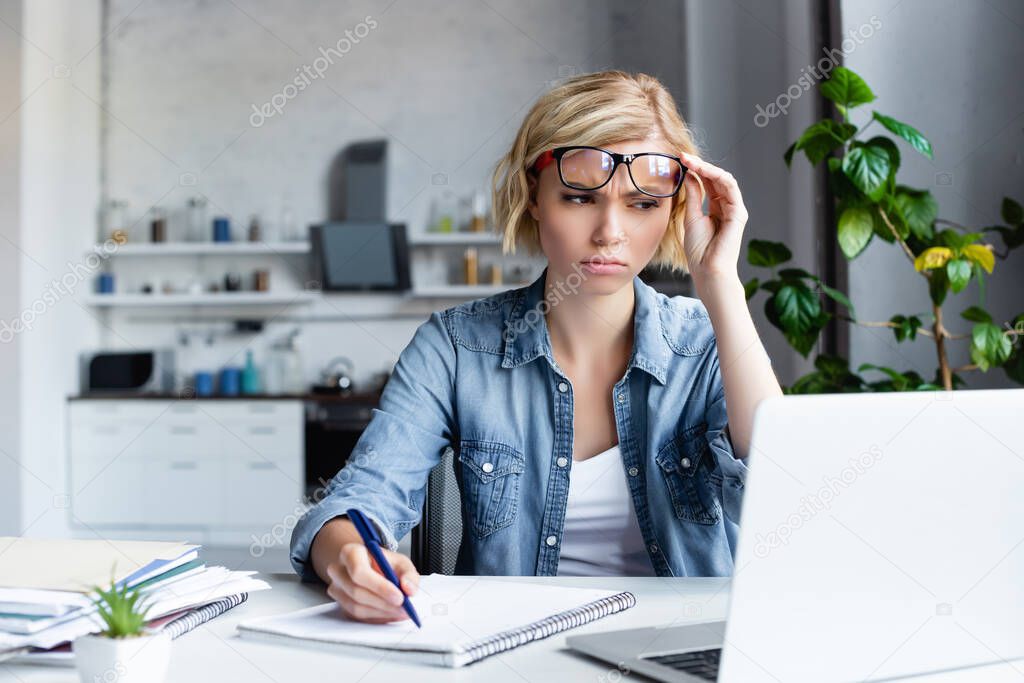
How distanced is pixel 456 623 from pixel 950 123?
2.34 m

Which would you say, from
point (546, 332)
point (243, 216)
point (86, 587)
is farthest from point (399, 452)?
point (243, 216)

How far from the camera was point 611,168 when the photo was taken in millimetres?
1326

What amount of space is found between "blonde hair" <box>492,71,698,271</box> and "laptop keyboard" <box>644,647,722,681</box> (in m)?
0.75

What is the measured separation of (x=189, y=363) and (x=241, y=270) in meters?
0.60

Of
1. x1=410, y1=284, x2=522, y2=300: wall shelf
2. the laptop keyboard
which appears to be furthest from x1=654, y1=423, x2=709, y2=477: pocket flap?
x1=410, y1=284, x2=522, y2=300: wall shelf

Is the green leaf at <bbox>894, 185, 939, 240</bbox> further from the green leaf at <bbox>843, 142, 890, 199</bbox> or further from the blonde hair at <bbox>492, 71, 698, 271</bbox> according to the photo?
the blonde hair at <bbox>492, 71, 698, 271</bbox>

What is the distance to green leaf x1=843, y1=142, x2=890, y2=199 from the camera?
2.19m

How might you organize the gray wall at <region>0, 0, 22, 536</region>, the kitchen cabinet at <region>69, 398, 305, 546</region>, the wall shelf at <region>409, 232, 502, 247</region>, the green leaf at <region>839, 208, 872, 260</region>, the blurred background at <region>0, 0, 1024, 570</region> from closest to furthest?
the green leaf at <region>839, 208, 872, 260</region>
the gray wall at <region>0, 0, 22, 536</region>
the blurred background at <region>0, 0, 1024, 570</region>
the kitchen cabinet at <region>69, 398, 305, 546</region>
the wall shelf at <region>409, 232, 502, 247</region>

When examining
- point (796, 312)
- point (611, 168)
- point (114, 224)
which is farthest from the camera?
point (114, 224)

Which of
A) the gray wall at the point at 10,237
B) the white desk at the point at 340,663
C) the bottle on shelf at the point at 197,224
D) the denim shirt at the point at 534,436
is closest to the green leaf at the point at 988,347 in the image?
the denim shirt at the point at 534,436

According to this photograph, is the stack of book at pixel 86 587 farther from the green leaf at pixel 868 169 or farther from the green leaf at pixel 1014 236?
the green leaf at pixel 1014 236

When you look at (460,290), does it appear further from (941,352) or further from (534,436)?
(534,436)

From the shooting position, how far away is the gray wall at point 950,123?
2594 millimetres

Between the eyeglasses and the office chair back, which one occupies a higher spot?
the eyeglasses
